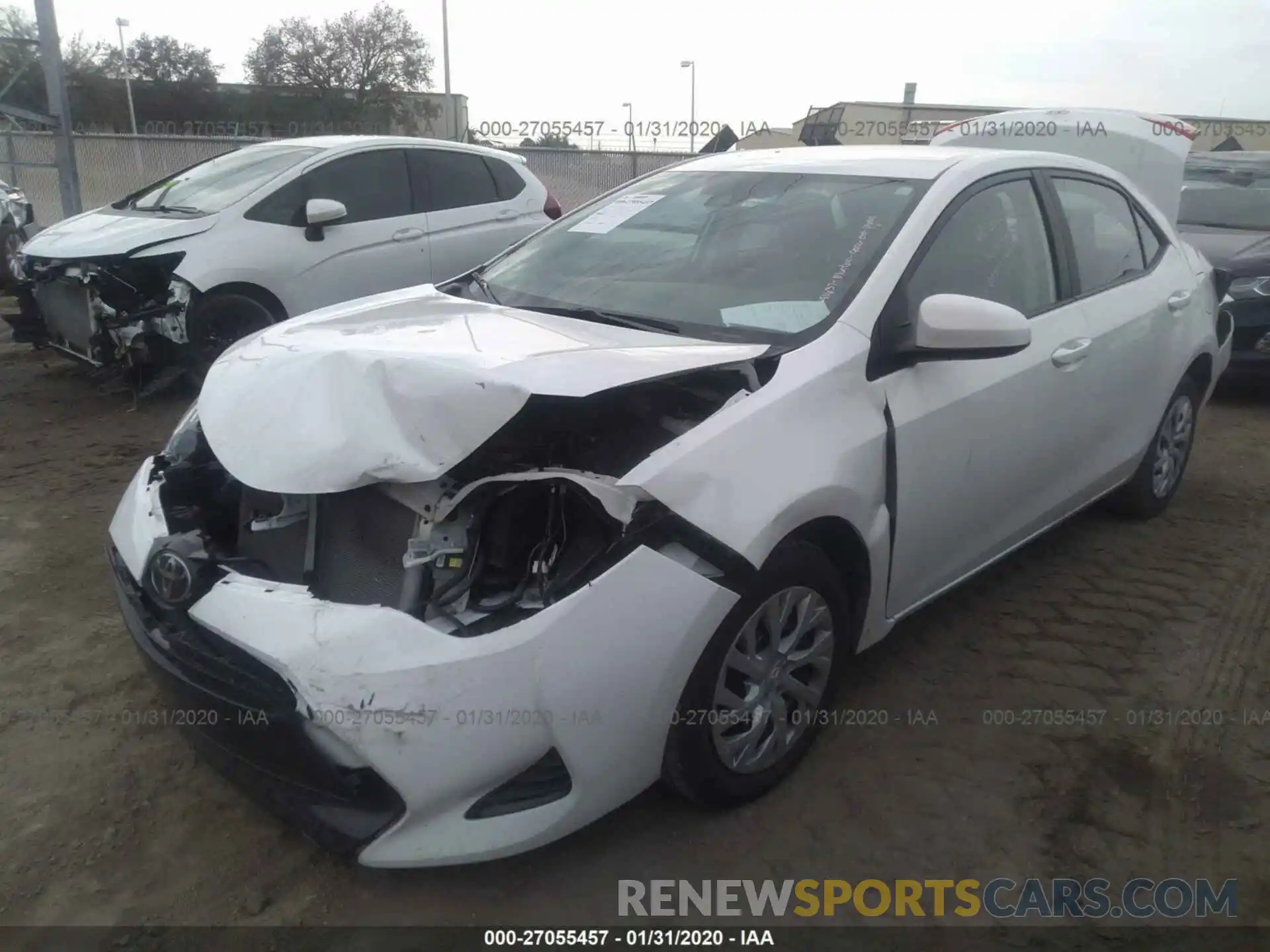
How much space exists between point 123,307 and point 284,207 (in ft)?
3.83

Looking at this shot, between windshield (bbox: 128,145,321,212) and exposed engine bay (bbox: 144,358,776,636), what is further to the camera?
windshield (bbox: 128,145,321,212)

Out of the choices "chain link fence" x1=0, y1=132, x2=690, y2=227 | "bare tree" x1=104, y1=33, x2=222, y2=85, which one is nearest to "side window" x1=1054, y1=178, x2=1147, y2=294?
"chain link fence" x1=0, y1=132, x2=690, y2=227

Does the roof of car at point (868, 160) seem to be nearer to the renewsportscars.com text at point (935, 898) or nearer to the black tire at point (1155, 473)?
the black tire at point (1155, 473)

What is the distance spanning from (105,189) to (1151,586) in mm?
18125

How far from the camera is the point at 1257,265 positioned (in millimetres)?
6793

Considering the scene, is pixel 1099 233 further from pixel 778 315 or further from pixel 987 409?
pixel 778 315

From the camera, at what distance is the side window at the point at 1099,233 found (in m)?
3.67

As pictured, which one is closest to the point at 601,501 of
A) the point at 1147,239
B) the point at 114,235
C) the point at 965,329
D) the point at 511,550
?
the point at 511,550

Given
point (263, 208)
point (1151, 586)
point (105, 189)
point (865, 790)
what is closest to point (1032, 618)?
point (1151, 586)

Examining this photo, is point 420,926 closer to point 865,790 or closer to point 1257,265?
point 865,790

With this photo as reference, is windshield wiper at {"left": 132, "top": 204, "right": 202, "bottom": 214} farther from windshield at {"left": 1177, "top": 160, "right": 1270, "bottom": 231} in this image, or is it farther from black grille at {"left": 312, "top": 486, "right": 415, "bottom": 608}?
windshield at {"left": 1177, "top": 160, "right": 1270, "bottom": 231}

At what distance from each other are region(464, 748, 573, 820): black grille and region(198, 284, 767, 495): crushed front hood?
669mm

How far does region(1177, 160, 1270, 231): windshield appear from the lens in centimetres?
816

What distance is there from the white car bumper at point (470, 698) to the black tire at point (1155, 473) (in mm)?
2927
